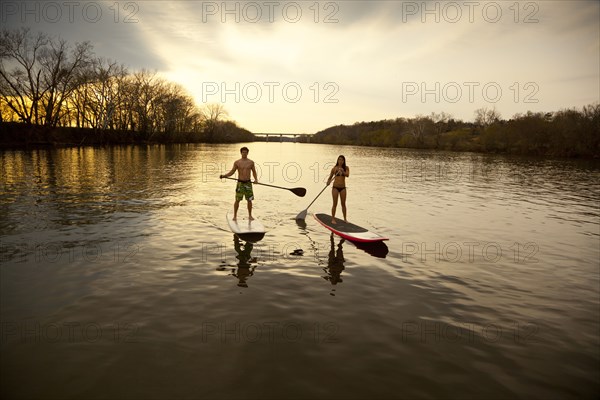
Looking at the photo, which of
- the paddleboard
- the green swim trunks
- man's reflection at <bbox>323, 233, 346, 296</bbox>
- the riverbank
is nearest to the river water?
man's reflection at <bbox>323, 233, 346, 296</bbox>

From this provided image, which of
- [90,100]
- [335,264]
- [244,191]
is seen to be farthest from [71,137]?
[335,264]

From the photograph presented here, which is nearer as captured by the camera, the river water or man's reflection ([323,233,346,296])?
the river water

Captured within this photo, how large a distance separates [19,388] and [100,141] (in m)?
77.5

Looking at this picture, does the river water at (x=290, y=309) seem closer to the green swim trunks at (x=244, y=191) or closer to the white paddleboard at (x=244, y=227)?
the white paddleboard at (x=244, y=227)

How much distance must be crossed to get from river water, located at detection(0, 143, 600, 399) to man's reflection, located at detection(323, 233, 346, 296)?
0.22 ft

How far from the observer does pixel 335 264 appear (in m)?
8.69

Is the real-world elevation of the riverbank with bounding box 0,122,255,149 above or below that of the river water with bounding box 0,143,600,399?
above

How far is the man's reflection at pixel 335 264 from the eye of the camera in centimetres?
775

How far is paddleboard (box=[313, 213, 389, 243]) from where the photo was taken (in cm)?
1011

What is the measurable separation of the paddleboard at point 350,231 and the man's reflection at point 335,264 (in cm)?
40

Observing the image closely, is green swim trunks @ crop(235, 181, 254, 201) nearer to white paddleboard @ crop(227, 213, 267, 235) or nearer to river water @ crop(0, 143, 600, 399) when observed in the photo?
white paddleboard @ crop(227, 213, 267, 235)

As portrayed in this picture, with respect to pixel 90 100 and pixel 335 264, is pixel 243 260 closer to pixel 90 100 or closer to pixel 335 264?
pixel 335 264

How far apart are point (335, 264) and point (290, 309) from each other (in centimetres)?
271

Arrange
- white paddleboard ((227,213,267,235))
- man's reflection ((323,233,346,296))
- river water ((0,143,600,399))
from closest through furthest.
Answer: river water ((0,143,600,399)) → man's reflection ((323,233,346,296)) → white paddleboard ((227,213,267,235))
